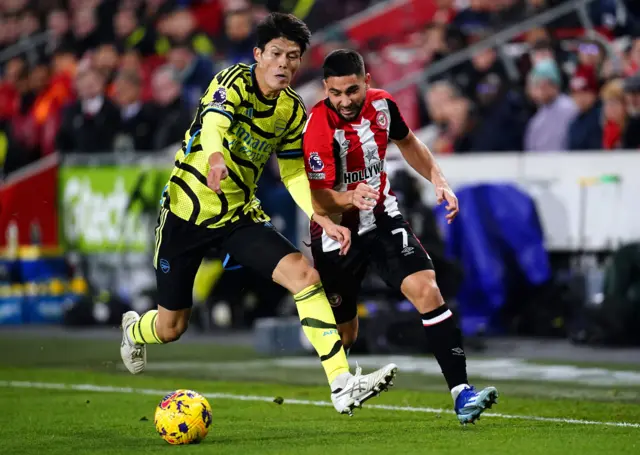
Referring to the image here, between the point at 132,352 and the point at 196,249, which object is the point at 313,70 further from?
the point at 196,249

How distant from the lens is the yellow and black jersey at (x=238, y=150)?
699cm

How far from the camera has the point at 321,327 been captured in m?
6.84

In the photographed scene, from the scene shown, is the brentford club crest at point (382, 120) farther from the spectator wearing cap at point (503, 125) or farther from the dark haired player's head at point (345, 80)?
the spectator wearing cap at point (503, 125)

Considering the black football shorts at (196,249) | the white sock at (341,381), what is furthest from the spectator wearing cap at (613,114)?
the white sock at (341,381)

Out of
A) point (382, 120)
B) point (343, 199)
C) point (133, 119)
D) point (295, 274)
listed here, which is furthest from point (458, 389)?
point (133, 119)

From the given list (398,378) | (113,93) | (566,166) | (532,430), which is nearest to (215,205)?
(532,430)

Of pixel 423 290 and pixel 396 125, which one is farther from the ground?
pixel 396 125

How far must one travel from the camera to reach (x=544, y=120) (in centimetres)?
1462

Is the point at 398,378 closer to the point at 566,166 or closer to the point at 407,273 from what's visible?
the point at 407,273

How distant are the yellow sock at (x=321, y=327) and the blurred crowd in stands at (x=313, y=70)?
8.09 meters

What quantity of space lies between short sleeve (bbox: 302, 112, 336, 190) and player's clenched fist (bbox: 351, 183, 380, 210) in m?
0.43

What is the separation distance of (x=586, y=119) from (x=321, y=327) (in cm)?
835

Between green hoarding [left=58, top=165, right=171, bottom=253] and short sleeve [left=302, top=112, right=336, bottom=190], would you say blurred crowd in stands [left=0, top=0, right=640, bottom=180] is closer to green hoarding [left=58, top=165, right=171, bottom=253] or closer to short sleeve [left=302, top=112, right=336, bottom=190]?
green hoarding [left=58, top=165, right=171, bottom=253]

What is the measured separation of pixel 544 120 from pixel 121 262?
652cm
